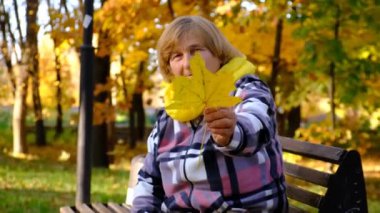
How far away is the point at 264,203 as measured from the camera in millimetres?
2293

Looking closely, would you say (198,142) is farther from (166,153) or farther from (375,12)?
(375,12)

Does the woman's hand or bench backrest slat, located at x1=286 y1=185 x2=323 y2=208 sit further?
bench backrest slat, located at x1=286 y1=185 x2=323 y2=208

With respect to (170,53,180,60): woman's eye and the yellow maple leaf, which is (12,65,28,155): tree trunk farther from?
the yellow maple leaf

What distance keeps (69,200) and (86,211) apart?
3.11 metres

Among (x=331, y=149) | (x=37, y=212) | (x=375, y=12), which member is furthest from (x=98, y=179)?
(x=331, y=149)

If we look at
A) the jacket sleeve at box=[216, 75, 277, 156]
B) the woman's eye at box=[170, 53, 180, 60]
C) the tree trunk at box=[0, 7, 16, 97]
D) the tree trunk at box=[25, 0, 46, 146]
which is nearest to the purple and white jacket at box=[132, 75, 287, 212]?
the jacket sleeve at box=[216, 75, 277, 156]

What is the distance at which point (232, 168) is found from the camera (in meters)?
2.25

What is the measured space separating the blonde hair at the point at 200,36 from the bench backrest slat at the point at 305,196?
0.77 m

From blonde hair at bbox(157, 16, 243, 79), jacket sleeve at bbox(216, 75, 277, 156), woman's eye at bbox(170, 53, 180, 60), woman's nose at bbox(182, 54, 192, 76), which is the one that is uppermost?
blonde hair at bbox(157, 16, 243, 79)

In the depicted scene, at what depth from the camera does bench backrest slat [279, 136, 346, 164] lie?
2557mm

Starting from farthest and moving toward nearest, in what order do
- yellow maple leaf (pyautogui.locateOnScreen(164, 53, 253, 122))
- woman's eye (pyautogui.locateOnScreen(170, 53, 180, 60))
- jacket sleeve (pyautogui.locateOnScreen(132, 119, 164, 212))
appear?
jacket sleeve (pyautogui.locateOnScreen(132, 119, 164, 212)) → woman's eye (pyautogui.locateOnScreen(170, 53, 180, 60)) → yellow maple leaf (pyautogui.locateOnScreen(164, 53, 253, 122))

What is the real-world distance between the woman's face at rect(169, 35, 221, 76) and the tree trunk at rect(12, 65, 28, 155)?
1286 centimetres

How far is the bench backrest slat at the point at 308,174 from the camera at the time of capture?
2.67 m

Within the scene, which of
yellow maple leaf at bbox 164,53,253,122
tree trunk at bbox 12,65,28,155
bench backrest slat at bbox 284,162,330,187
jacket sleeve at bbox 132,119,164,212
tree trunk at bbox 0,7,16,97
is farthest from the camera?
tree trunk at bbox 0,7,16,97
